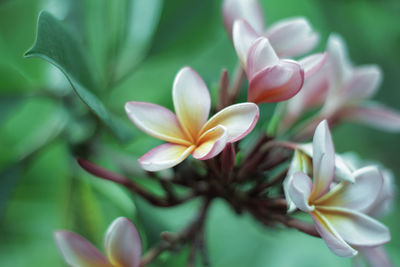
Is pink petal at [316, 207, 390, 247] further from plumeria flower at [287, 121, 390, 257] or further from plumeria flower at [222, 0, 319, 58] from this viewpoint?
plumeria flower at [222, 0, 319, 58]

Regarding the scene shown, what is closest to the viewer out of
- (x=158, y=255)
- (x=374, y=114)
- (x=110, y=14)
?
(x=158, y=255)

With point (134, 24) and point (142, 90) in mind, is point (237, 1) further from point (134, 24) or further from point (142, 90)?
point (142, 90)

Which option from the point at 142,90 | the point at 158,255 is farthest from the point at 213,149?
the point at 142,90

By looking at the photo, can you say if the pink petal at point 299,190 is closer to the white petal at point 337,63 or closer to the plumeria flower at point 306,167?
the plumeria flower at point 306,167

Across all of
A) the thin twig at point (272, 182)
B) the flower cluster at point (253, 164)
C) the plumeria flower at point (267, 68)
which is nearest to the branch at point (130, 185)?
the flower cluster at point (253, 164)

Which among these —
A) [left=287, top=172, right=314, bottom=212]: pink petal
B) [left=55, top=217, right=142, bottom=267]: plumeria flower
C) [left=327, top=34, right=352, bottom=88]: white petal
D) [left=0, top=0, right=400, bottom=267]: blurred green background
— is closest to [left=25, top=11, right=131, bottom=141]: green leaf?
[left=0, top=0, right=400, bottom=267]: blurred green background

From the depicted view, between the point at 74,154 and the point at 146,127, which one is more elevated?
the point at 146,127

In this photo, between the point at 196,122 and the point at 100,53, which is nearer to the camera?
the point at 196,122
